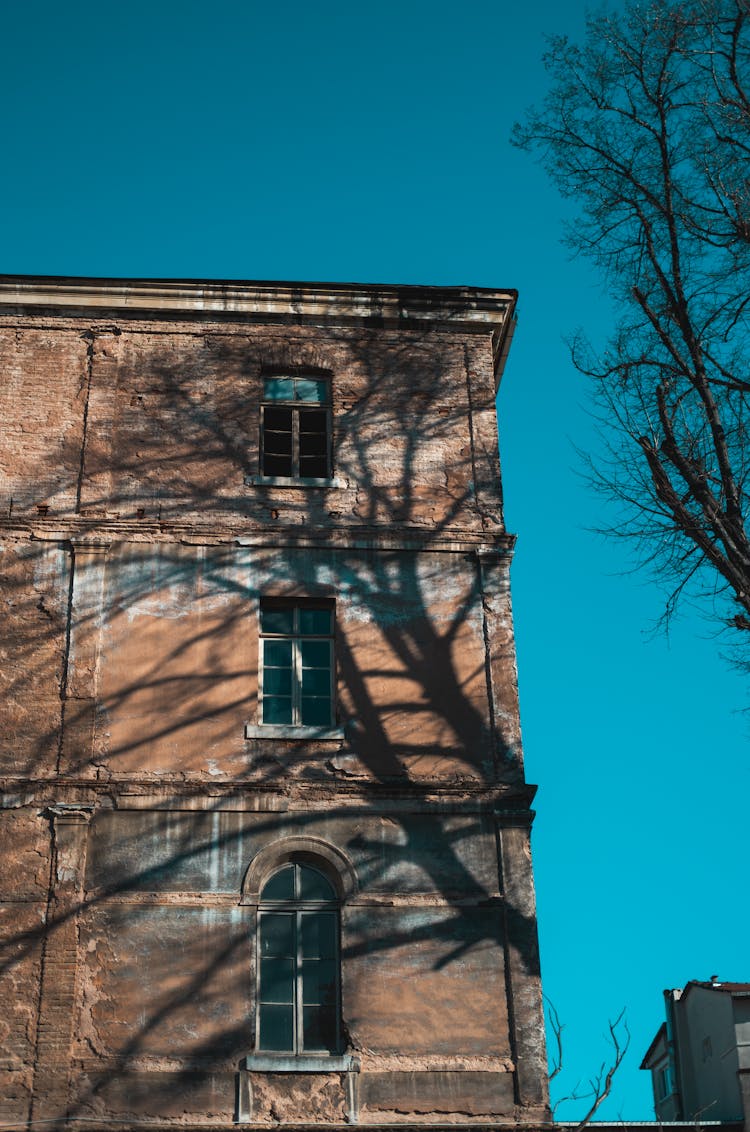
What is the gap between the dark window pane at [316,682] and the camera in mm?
15914

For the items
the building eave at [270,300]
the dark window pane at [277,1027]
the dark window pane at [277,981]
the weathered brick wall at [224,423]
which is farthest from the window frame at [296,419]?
the dark window pane at [277,1027]

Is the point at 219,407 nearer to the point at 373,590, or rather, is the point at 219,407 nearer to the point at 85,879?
the point at 373,590

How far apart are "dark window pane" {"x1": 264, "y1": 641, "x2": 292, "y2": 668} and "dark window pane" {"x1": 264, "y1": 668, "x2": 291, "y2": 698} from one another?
61mm

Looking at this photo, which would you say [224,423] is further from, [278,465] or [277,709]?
[277,709]

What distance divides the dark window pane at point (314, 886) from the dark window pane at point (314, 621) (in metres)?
2.66

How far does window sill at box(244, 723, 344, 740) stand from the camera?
15.5 metres

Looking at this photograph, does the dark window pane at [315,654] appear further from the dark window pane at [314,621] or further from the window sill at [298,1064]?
the window sill at [298,1064]

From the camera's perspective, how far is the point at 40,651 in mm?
15859

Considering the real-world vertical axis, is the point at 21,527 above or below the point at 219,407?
below

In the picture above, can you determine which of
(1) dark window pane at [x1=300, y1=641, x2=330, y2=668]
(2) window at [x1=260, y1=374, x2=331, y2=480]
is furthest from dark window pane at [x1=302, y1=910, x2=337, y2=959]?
(2) window at [x1=260, y1=374, x2=331, y2=480]

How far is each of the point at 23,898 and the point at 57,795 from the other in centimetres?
108

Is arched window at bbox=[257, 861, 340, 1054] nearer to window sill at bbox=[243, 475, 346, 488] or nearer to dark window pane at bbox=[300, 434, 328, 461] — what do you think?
window sill at bbox=[243, 475, 346, 488]

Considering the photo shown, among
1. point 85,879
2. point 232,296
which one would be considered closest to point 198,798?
point 85,879

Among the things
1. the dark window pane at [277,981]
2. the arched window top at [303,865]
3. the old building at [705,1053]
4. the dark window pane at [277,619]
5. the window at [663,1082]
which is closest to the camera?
the dark window pane at [277,981]
